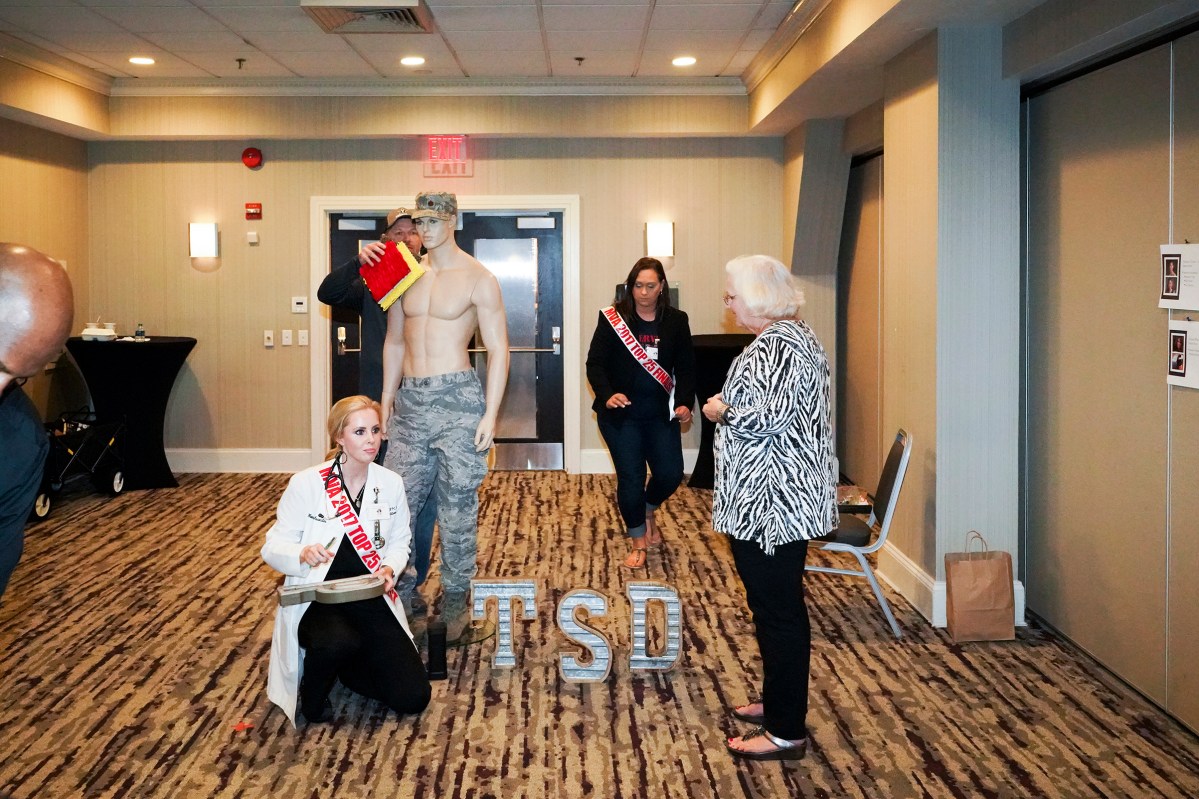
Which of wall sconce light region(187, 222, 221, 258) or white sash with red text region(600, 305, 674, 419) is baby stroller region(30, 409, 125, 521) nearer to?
wall sconce light region(187, 222, 221, 258)

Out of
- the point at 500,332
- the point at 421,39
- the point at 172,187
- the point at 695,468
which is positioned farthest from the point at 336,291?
the point at 172,187

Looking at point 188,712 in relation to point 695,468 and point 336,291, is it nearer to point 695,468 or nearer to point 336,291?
point 336,291

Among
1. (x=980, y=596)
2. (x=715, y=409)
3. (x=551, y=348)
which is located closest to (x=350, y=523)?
(x=715, y=409)

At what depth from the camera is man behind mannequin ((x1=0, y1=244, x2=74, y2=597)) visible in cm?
168

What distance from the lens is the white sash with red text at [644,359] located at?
5035 mm

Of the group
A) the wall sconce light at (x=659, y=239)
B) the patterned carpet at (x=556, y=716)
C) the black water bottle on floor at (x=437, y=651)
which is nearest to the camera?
the patterned carpet at (x=556, y=716)

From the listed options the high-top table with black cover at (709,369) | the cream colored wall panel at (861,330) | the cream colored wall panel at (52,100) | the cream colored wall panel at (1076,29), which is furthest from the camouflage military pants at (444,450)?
the cream colored wall panel at (52,100)

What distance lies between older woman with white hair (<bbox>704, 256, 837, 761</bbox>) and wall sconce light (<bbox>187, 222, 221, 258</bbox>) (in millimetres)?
5902

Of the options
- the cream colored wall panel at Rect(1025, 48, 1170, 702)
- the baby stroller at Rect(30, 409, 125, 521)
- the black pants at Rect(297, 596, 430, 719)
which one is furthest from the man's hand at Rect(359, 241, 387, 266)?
the baby stroller at Rect(30, 409, 125, 521)

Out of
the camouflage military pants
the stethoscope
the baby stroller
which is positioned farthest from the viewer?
the baby stroller

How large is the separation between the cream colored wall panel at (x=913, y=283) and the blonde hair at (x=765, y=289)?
1568 mm

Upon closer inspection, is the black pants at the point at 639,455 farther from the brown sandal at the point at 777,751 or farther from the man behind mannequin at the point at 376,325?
the brown sandal at the point at 777,751

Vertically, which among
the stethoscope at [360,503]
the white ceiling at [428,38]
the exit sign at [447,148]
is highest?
the white ceiling at [428,38]

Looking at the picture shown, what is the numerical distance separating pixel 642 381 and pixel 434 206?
5.28 ft
